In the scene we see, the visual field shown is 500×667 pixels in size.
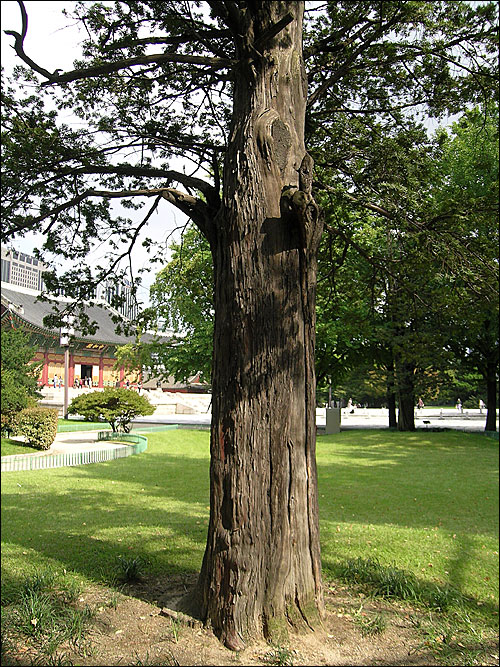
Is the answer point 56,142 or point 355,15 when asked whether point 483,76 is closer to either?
point 355,15

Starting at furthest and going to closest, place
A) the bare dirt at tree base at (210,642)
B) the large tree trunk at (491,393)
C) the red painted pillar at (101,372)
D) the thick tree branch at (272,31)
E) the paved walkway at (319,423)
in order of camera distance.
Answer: the red painted pillar at (101,372) → the large tree trunk at (491,393) → the paved walkway at (319,423) → the thick tree branch at (272,31) → the bare dirt at tree base at (210,642)

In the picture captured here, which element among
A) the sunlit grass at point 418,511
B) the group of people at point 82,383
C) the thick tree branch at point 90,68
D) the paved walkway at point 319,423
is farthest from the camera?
the group of people at point 82,383

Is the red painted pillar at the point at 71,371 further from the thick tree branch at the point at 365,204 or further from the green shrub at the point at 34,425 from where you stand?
the thick tree branch at the point at 365,204

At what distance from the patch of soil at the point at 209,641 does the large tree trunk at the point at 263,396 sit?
0.12m

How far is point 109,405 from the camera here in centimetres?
1650

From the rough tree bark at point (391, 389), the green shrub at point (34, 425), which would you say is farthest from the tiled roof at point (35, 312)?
the rough tree bark at point (391, 389)

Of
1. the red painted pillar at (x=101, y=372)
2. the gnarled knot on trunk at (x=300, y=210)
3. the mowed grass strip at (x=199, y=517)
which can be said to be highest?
the gnarled knot on trunk at (x=300, y=210)

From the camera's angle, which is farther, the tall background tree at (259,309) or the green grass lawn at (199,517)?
the green grass lawn at (199,517)

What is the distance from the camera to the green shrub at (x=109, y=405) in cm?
1616

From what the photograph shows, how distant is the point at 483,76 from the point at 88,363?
91.9ft

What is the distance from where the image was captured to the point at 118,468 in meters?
12.4

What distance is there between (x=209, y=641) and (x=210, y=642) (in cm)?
1

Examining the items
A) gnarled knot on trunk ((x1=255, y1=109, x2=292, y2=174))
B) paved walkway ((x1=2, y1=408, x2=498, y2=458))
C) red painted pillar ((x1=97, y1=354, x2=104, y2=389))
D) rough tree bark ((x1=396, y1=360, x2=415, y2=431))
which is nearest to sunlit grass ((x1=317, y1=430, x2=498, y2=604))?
gnarled knot on trunk ((x1=255, y1=109, x2=292, y2=174))

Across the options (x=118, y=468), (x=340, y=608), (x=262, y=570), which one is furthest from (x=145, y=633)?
(x=118, y=468)
